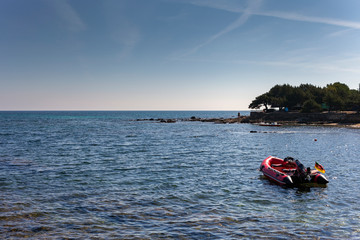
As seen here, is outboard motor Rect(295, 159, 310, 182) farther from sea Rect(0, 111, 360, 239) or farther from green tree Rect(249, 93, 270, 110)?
green tree Rect(249, 93, 270, 110)

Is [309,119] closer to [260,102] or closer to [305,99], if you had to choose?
[305,99]

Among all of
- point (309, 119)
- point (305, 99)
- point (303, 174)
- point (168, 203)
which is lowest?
point (168, 203)

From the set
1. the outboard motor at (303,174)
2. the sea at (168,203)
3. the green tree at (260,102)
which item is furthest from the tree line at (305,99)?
the outboard motor at (303,174)

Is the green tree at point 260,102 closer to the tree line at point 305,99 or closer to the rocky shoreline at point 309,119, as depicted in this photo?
the tree line at point 305,99

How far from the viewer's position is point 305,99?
319ft

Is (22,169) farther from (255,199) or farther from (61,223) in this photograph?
(255,199)

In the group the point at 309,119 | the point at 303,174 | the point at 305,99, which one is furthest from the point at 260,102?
the point at 303,174

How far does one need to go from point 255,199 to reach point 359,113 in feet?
243

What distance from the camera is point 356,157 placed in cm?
2527

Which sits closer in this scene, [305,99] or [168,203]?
[168,203]

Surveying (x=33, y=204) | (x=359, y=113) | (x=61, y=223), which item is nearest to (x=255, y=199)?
(x=61, y=223)

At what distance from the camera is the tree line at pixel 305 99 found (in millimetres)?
82938

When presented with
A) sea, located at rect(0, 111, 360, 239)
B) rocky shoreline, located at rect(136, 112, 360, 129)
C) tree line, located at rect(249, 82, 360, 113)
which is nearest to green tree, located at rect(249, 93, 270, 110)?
tree line, located at rect(249, 82, 360, 113)

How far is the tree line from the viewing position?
8294 cm
